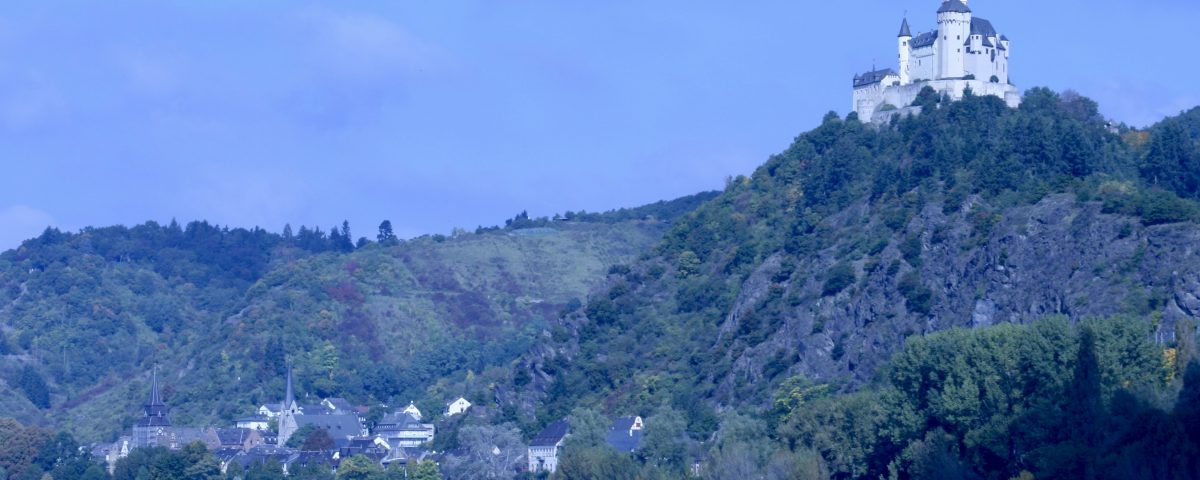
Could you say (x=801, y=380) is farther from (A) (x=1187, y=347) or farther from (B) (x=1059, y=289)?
(A) (x=1187, y=347)

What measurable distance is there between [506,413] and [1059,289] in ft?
145

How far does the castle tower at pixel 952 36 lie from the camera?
123562mm

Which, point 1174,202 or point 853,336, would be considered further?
point 853,336

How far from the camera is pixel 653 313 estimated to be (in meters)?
135

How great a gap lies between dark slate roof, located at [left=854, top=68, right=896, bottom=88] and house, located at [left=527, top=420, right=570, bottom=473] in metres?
30.1

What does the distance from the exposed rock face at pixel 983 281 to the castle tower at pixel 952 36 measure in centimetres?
1181

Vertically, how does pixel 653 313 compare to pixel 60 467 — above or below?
above

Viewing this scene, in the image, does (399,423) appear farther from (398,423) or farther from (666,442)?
(666,442)

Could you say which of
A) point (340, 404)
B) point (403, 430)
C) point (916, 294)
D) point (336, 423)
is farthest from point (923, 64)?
point (340, 404)

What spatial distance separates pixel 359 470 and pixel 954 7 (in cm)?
4291

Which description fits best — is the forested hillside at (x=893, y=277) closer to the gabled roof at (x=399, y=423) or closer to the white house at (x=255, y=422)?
the gabled roof at (x=399, y=423)

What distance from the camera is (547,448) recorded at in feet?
386

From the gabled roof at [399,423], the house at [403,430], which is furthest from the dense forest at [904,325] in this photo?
the gabled roof at [399,423]

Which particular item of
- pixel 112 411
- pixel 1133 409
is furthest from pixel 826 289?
pixel 112 411
